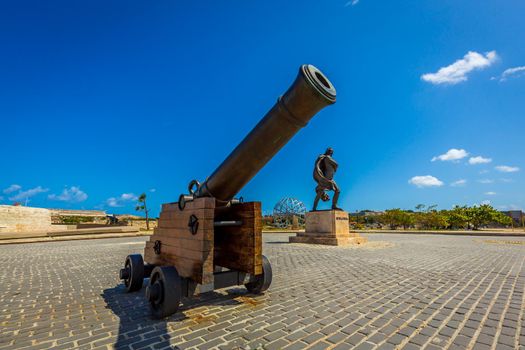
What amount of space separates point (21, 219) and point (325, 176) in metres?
24.1

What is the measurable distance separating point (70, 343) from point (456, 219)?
147 feet

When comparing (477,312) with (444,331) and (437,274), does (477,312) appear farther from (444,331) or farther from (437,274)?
(437,274)

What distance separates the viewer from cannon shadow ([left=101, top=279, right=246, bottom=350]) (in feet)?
9.47

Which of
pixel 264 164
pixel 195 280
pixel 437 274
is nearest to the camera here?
pixel 195 280

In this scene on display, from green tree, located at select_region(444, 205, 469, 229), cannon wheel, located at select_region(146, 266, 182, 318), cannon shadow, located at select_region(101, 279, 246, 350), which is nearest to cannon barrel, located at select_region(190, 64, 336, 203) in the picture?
cannon wheel, located at select_region(146, 266, 182, 318)

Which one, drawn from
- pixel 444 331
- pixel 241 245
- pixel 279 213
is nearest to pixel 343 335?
pixel 444 331

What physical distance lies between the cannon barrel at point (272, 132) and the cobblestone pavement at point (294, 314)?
1.75 meters

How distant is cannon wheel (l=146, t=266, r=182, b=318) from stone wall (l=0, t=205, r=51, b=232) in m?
23.7

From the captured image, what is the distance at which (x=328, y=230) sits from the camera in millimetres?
13203

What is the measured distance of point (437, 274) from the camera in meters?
6.09

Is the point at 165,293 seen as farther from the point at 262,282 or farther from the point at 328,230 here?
the point at 328,230

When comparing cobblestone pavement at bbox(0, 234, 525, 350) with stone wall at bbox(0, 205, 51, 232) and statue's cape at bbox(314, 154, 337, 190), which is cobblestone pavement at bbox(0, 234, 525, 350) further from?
stone wall at bbox(0, 205, 51, 232)

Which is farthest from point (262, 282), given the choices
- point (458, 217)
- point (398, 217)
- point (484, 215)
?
point (484, 215)

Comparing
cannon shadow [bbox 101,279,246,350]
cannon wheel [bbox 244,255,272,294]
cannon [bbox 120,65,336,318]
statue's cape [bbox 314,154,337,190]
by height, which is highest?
statue's cape [bbox 314,154,337,190]
